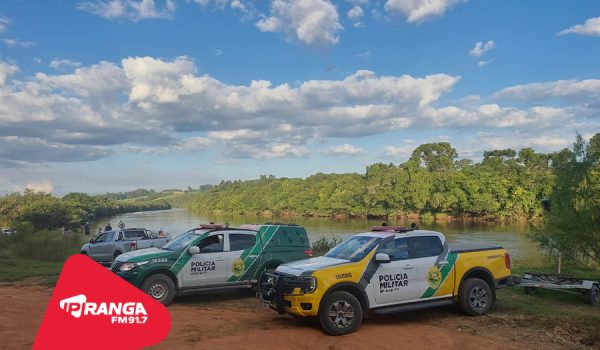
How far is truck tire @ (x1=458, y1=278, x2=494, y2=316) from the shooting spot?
963cm

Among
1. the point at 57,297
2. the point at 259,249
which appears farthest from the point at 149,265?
the point at 57,297

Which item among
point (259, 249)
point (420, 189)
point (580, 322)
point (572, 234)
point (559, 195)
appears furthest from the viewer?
point (420, 189)

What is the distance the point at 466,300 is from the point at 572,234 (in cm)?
535

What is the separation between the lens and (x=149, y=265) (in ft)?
35.6

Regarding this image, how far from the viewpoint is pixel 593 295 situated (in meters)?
11.0

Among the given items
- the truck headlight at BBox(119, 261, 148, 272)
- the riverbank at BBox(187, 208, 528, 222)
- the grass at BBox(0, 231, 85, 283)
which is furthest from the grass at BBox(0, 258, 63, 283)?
the riverbank at BBox(187, 208, 528, 222)

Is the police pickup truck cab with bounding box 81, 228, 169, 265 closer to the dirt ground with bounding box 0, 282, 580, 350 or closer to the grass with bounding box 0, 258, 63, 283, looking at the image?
the grass with bounding box 0, 258, 63, 283

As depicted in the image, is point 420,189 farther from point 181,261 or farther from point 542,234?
point 181,261

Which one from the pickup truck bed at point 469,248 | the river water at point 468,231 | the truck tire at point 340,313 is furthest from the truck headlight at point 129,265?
the river water at point 468,231

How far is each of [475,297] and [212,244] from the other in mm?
5874

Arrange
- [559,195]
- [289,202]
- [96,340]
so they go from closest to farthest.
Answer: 1. [96,340]
2. [559,195]
3. [289,202]

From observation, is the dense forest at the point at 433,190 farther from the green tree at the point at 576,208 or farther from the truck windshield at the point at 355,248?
the truck windshield at the point at 355,248

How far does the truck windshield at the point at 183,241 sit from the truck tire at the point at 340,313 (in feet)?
14.6

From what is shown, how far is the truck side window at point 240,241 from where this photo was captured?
468 inches
